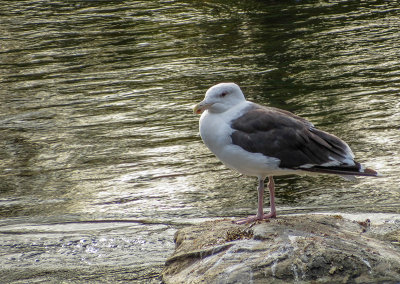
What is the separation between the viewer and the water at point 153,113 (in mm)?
9156

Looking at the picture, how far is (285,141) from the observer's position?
727 cm

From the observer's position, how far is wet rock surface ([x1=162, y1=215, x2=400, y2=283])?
661 centimetres

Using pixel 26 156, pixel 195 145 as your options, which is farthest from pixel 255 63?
pixel 26 156

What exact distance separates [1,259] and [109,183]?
2803 mm

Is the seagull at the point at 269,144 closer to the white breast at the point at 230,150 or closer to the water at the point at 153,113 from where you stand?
the white breast at the point at 230,150

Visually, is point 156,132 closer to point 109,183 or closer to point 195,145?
point 195,145

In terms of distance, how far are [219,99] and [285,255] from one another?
175cm

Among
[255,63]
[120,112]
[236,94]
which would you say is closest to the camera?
[236,94]

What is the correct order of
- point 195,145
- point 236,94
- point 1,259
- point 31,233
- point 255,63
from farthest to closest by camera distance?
point 255,63
point 195,145
point 31,233
point 1,259
point 236,94

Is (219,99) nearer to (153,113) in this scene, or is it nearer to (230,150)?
(230,150)

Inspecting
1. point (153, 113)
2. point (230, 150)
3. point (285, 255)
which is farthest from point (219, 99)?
point (153, 113)

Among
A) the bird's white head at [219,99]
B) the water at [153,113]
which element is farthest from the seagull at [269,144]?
the water at [153,113]

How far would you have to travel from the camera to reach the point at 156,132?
43.1 feet

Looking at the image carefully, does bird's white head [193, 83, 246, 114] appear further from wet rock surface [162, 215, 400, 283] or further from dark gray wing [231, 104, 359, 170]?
wet rock surface [162, 215, 400, 283]
